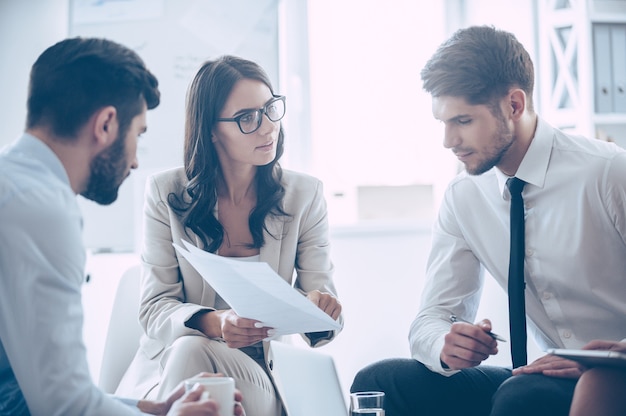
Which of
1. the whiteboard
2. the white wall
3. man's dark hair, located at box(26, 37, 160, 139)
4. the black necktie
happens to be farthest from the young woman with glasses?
the white wall

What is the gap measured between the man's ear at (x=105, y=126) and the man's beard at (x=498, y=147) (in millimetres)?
915

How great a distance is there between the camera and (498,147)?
1709 mm

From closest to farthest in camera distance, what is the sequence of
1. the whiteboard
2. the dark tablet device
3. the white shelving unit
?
the dark tablet device, the white shelving unit, the whiteboard

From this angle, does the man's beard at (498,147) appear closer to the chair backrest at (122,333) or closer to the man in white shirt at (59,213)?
the man in white shirt at (59,213)

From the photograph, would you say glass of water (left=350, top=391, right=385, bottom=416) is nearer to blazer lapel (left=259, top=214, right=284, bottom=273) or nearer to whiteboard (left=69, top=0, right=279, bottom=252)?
blazer lapel (left=259, top=214, right=284, bottom=273)

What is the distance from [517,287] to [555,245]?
15 centimetres

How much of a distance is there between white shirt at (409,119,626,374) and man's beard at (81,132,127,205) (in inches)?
32.8

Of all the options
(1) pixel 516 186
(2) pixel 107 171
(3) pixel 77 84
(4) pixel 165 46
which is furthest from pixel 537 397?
(4) pixel 165 46

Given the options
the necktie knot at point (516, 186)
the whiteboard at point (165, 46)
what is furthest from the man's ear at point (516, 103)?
the whiteboard at point (165, 46)

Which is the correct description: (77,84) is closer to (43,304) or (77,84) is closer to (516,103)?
(43,304)

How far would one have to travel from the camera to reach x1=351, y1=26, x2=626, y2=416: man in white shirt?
161cm

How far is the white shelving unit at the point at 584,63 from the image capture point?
8.39ft

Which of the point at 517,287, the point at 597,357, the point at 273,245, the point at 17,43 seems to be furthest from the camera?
the point at 17,43

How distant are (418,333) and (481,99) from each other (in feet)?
1.99
